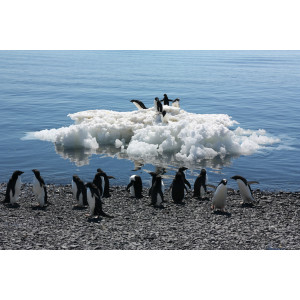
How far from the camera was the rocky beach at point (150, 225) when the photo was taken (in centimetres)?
694

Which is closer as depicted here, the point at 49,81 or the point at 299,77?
the point at 49,81

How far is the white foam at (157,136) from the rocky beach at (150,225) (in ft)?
15.3

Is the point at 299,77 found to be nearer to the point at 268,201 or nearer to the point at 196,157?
the point at 196,157

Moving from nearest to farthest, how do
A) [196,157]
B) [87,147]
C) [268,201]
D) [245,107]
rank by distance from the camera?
[268,201] → [196,157] → [87,147] → [245,107]

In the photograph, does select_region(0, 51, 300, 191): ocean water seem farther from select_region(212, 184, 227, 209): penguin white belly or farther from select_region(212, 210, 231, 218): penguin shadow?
select_region(212, 210, 231, 218): penguin shadow

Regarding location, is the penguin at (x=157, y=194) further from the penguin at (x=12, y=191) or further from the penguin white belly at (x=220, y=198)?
the penguin at (x=12, y=191)

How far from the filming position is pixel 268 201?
33.1ft

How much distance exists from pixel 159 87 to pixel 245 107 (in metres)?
10.7

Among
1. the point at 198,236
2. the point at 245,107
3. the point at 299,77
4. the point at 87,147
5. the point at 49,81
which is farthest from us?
the point at 299,77

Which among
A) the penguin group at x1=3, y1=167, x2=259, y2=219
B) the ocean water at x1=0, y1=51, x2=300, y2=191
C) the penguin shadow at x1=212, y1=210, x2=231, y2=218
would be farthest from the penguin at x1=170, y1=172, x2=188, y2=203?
the ocean water at x1=0, y1=51, x2=300, y2=191

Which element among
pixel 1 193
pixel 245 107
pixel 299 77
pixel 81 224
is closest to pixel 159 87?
pixel 245 107

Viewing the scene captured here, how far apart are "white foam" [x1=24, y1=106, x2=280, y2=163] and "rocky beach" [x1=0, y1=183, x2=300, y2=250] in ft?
15.3

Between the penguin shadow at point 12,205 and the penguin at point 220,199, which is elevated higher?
the penguin at point 220,199

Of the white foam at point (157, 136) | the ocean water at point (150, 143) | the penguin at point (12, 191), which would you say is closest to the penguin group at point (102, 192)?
the penguin at point (12, 191)
